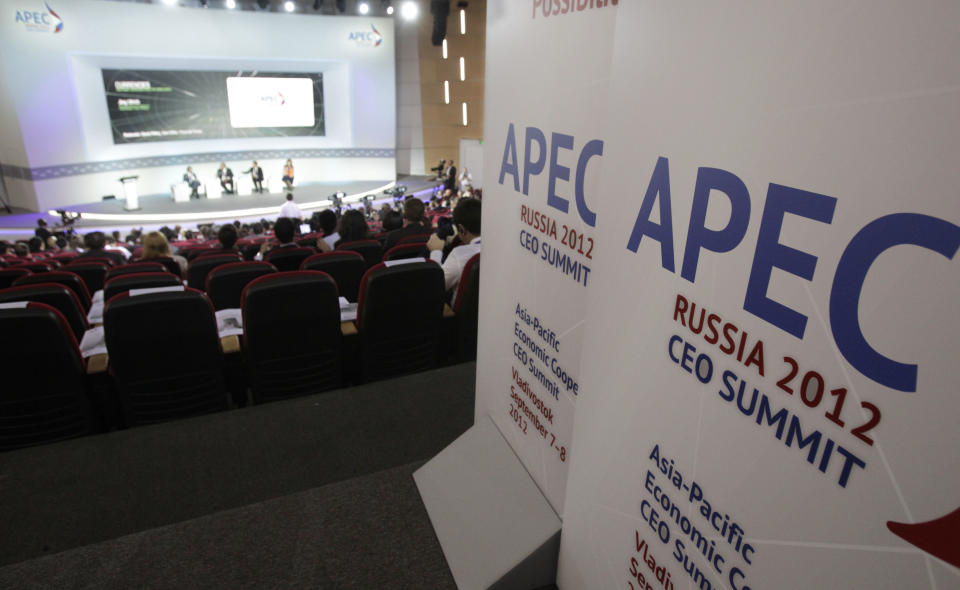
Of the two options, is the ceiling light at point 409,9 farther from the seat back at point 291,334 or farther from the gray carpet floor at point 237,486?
the gray carpet floor at point 237,486

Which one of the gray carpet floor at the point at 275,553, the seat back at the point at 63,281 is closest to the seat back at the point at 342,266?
the seat back at the point at 63,281

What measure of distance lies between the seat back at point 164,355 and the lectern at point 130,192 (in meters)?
12.4

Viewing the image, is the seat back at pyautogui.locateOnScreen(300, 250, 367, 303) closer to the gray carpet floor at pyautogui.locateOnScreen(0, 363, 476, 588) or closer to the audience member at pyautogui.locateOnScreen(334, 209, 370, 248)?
the gray carpet floor at pyautogui.locateOnScreen(0, 363, 476, 588)

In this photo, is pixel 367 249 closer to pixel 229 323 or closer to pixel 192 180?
pixel 229 323

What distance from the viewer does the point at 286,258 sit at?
4.23 m

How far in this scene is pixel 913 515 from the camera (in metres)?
0.59

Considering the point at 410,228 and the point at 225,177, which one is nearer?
the point at 410,228

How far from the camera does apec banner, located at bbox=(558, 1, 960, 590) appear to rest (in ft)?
1.85

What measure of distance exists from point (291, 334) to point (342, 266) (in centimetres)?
110

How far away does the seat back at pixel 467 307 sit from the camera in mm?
3020

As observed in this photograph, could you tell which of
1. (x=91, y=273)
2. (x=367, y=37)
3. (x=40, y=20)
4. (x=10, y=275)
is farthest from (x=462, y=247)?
(x=367, y=37)

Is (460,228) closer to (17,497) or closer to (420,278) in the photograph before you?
(420,278)

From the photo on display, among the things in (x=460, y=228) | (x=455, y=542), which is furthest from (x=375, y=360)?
(x=455, y=542)

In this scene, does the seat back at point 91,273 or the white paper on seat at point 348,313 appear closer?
the white paper on seat at point 348,313
